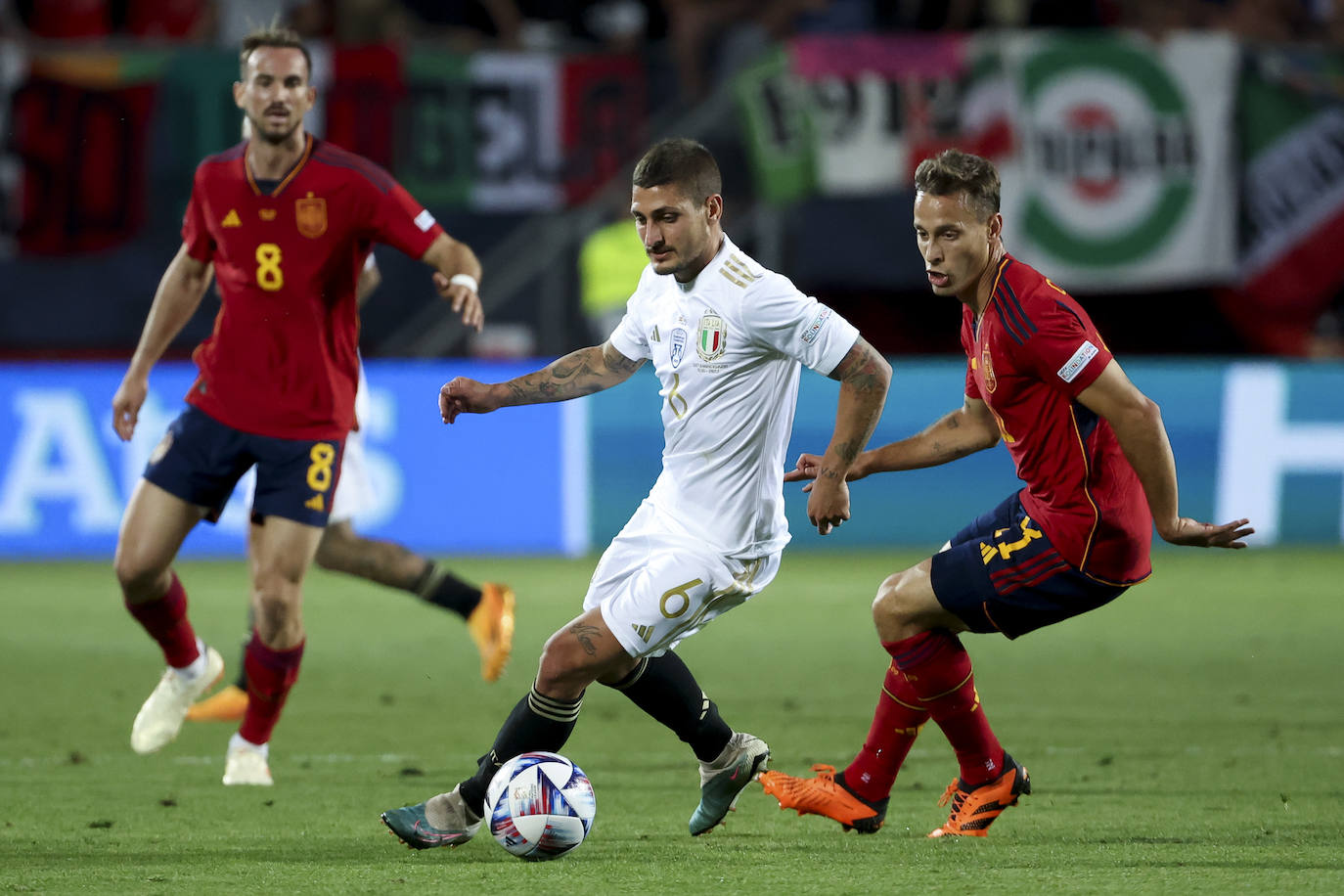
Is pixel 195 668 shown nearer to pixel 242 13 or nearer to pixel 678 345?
pixel 678 345

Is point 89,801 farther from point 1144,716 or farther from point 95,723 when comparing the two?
point 1144,716

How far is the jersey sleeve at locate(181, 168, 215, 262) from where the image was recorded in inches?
226

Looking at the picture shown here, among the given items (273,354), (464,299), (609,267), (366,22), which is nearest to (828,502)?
(464,299)

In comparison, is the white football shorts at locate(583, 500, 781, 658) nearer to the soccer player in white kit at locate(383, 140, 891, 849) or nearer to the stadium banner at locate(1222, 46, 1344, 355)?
the soccer player in white kit at locate(383, 140, 891, 849)

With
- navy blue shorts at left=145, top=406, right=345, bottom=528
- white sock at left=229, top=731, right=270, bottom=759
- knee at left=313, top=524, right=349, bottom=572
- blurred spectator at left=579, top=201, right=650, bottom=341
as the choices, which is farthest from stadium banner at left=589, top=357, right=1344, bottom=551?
white sock at left=229, top=731, right=270, bottom=759

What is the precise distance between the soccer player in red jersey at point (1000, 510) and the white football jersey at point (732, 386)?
→ 0.52 ft

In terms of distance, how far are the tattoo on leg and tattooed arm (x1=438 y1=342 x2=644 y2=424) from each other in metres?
0.59

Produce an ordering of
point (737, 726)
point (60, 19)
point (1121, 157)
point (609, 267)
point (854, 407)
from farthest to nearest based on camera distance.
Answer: point (60, 19) → point (1121, 157) → point (609, 267) → point (737, 726) → point (854, 407)

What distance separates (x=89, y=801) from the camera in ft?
17.3

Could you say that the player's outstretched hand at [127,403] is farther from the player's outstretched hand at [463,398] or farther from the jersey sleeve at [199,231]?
the player's outstretched hand at [463,398]

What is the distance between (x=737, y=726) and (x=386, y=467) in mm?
5533

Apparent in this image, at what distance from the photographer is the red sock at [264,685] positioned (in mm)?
5621

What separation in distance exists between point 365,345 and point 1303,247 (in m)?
6.96

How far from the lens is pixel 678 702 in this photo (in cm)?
486
